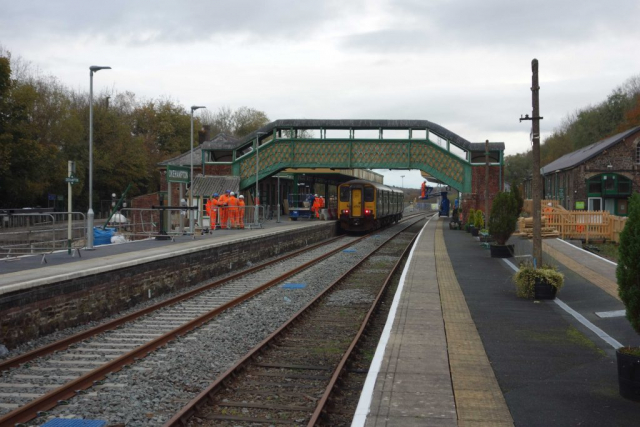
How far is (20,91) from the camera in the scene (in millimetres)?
37375

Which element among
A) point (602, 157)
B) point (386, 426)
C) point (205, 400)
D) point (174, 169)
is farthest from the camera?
point (602, 157)

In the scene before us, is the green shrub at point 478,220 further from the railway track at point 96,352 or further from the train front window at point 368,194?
the railway track at point 96,352

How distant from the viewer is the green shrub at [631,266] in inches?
260

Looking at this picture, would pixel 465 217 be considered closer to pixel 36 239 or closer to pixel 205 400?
pixel 36 239

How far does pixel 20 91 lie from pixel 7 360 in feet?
108

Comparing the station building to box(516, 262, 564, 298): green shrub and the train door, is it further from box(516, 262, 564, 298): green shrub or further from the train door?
box(516, 262, 564, 298): green shrub

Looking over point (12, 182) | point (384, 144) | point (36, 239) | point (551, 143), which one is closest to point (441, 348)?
point (36, 239)

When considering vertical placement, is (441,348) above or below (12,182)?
below

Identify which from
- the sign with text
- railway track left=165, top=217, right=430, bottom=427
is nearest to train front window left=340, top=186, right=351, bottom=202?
the sign with text

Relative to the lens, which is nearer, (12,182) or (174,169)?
(174,169)

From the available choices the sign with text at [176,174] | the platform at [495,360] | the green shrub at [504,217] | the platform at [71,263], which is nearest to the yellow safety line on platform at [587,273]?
the platform at [495,360]

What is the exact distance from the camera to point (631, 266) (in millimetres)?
6715

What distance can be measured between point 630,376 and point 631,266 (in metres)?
1.10

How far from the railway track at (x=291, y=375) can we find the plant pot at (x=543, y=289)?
3.09 meters
